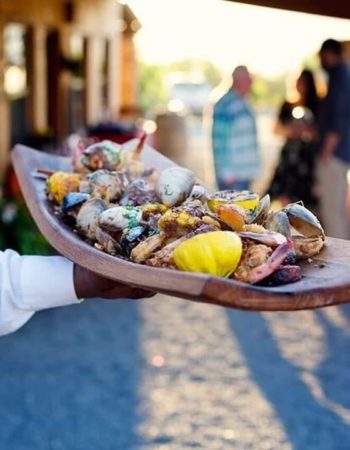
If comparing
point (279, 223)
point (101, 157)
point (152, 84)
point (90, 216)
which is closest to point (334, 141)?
point (101, 157)

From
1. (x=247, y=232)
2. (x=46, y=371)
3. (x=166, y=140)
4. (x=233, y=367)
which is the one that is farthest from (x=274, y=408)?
(x=166, y=140)

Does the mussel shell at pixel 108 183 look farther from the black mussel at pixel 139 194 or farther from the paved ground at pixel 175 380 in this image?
the paved ground at pixel 175 380

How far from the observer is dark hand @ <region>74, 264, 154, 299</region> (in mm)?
1898

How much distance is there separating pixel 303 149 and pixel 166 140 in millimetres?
6600

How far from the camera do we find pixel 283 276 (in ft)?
4.99

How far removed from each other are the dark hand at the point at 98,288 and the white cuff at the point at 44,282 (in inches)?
0.6

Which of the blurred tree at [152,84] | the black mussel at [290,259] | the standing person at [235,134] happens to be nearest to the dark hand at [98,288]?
the black mussel at [290,259]

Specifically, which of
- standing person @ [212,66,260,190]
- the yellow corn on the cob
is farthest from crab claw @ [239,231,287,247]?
standing person @ [212,66,260,190]

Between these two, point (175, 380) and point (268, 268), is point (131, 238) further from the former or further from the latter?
point (175, 380)

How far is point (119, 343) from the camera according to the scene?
15.4ft

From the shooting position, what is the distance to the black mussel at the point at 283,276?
59.5 inches

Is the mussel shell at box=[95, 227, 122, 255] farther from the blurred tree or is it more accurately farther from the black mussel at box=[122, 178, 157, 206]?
the blurred tree

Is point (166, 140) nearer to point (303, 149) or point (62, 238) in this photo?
point (303, 149)

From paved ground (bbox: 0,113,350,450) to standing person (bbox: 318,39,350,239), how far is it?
125 centimetres
